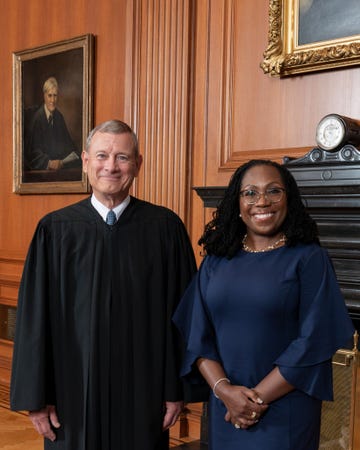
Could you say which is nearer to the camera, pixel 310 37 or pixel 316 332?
pixel 316 332

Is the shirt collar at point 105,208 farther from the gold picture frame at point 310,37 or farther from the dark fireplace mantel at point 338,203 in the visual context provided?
the gold picture frame at point 310,37

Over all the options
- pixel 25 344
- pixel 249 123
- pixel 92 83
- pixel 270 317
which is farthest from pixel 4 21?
pixel 270 317

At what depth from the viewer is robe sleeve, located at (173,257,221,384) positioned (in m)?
2.32

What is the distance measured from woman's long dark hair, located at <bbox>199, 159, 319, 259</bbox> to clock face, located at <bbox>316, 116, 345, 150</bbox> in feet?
3.34

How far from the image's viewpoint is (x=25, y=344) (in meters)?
2.58

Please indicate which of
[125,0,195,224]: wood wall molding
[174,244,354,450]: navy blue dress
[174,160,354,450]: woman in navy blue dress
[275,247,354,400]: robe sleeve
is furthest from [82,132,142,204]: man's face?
[125,0,195,224]: wood wall molding

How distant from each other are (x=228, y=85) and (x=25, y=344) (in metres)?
2.56

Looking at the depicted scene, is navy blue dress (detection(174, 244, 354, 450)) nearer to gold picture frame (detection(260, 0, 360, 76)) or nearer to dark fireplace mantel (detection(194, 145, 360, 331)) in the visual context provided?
dark fireplace mantel (detection(194, 145, 360, 331))

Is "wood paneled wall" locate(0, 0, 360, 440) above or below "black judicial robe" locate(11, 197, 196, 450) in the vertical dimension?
above

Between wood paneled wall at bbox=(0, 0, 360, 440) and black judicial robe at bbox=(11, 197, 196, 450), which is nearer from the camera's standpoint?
black judicial robe at bbox=(11, 197, 196, 450)

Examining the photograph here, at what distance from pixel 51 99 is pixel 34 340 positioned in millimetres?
3583

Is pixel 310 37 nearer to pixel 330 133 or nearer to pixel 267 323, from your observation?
pixel 330 133

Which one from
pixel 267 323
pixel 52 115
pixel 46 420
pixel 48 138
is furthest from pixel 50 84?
pixel 267 323

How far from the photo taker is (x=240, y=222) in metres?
2.40
